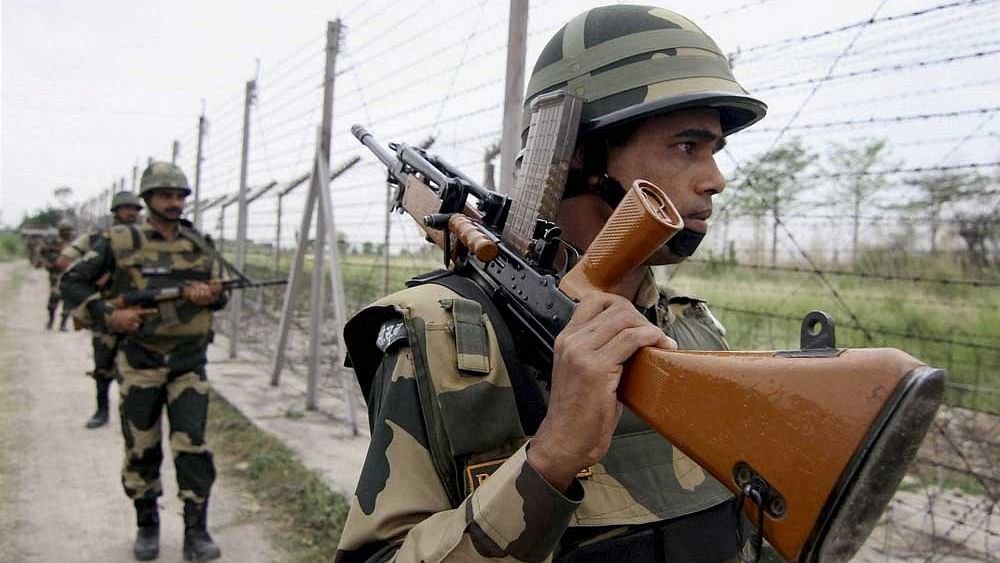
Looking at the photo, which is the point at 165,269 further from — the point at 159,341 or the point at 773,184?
the point at 773,184

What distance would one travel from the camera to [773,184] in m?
3.25

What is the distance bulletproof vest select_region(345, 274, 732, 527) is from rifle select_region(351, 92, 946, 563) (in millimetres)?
109

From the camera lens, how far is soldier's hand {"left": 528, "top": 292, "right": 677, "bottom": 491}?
0.86m

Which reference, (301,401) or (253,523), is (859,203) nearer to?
(253,523)

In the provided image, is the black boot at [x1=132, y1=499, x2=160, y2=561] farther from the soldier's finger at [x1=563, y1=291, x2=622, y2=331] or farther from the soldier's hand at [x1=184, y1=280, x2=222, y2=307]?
the soldier's finger at [x1=563, y1=291, x2=622, y2=331]

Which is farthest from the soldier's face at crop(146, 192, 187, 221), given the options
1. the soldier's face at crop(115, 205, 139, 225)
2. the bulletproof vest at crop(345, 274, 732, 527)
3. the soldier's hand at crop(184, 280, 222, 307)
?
the bulletproof vest at crop(345, 274, 732, 527)

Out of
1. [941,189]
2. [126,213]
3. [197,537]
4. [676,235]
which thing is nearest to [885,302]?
[941,189]

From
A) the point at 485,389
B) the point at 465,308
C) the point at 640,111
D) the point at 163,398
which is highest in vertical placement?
the point at 640,111

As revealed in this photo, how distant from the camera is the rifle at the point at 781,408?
654mm

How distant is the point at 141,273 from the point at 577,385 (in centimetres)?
383

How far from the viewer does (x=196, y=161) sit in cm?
940

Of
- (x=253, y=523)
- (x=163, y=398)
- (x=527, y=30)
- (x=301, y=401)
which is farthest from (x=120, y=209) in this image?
(x=527, y=30)

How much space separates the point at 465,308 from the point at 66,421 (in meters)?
6.11

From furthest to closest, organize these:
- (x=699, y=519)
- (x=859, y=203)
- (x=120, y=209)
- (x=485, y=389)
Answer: (x=120, y=209), (x=859, y=203), (x=699, y=519), (x=485, y=389)
